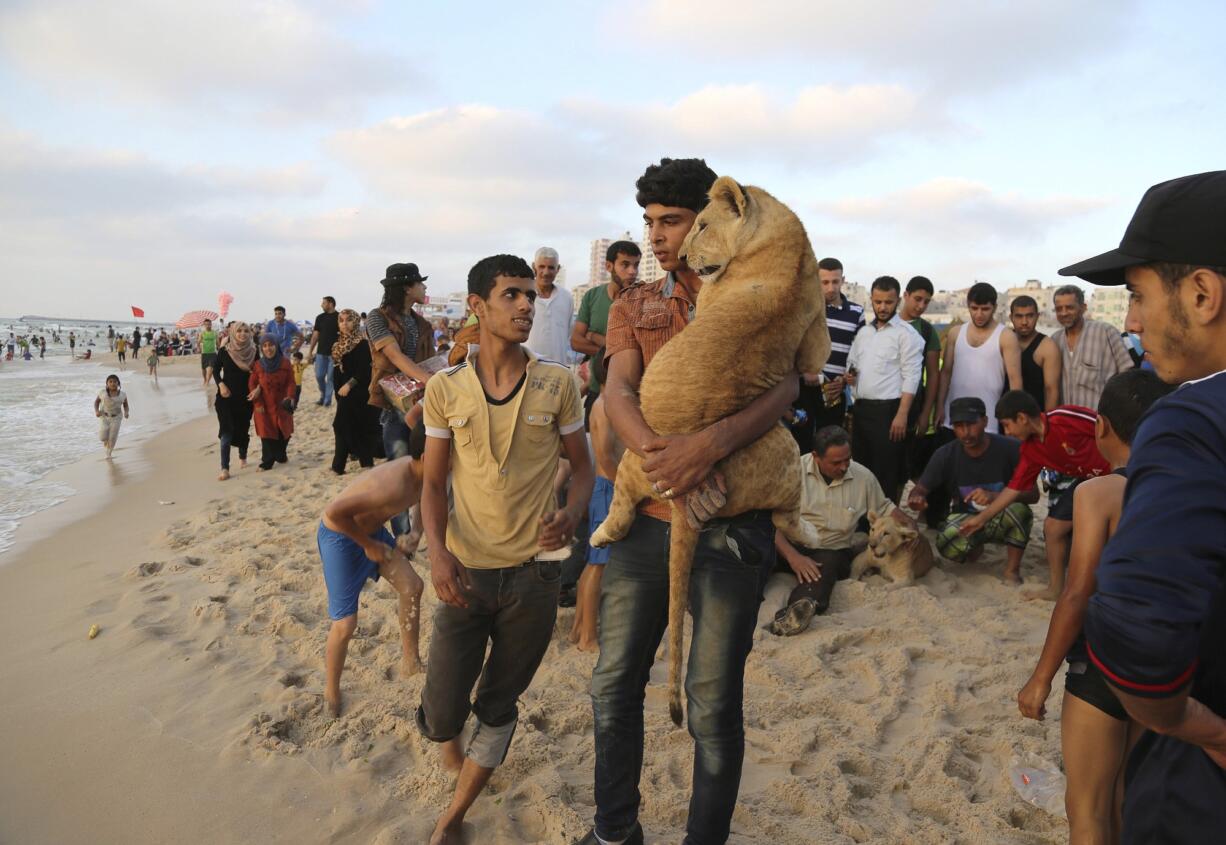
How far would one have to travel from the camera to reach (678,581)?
7.16 ft

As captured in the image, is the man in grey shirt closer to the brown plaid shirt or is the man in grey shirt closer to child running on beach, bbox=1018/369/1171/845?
child running on beach, bbox=1018/369/1171/845

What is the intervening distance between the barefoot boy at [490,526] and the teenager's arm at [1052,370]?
17.5 feet

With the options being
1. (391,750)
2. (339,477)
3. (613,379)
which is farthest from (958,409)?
(339,477)

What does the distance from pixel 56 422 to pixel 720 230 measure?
19.9m

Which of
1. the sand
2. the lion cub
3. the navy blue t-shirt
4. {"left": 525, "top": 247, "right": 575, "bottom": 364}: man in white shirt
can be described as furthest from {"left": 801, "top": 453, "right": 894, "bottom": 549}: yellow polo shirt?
the navy blue t-shirt

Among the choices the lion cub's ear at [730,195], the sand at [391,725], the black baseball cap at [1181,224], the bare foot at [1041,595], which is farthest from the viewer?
the bare foot at [1041,595]

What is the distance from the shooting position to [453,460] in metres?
2.84

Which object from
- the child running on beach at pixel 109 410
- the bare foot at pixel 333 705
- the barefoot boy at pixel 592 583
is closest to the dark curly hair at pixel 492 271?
the barefoot boy at pixel 592 583

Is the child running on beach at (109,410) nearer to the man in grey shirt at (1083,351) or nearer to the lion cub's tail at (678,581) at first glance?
the lion cub's tail at (678,581)

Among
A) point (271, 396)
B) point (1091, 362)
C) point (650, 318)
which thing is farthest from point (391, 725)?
point (271, 396)

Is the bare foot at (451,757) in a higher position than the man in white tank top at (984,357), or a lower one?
lower

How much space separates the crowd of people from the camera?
114 cm

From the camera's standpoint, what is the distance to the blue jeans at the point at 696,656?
2234 mm

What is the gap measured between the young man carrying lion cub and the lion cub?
11.4ft
